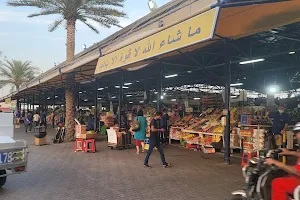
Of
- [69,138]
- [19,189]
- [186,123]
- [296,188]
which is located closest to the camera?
[296,188]

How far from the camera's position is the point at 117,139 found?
12664 millimetres

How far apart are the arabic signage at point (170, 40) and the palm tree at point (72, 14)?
6930 mm

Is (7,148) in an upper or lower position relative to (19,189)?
upper

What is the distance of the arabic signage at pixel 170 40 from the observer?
17.2 ft

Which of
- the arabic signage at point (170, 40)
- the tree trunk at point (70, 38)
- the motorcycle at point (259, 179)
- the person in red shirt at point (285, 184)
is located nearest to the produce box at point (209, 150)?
the arabic signage at point (170, 40)

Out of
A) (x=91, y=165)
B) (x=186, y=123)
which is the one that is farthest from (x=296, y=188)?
(x=186, y=123)

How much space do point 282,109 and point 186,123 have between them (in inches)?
188

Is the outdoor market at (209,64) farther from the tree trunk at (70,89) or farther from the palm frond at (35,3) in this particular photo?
the palm frond at (35,3)

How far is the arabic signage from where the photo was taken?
5.23 metres

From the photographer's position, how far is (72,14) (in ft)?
50.5

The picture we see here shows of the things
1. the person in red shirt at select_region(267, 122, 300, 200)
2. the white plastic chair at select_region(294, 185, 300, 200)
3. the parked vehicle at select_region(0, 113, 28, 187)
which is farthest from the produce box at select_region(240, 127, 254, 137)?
the parked vehicle at select_region(0, 113, 28, 187)

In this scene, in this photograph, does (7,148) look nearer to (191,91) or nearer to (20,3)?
(20,3)

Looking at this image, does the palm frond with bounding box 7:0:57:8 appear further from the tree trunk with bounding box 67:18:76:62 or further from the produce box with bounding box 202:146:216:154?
the produce box with bounding box 202:146:216:154

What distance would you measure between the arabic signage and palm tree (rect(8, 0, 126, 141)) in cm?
693
